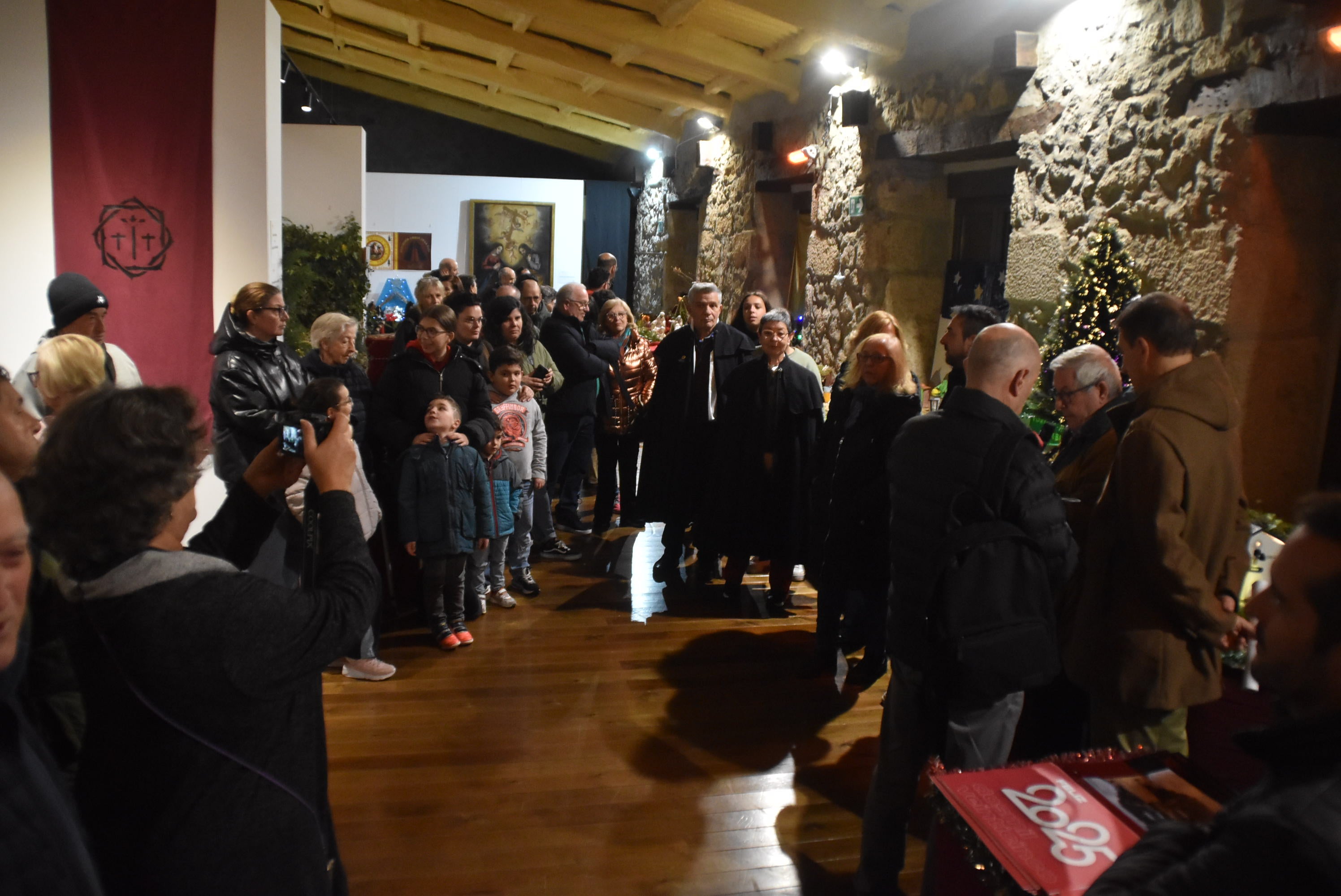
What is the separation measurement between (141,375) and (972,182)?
501 centimetres

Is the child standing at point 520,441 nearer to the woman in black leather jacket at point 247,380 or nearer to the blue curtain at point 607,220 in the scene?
the woman in black leather jacket at point 247,380

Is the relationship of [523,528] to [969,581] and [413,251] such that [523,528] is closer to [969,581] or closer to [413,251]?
[969,581]

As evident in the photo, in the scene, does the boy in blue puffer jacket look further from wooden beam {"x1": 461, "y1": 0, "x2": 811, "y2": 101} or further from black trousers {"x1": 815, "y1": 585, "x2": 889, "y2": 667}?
wooden beam {"x1": 461, "y1": 0, "x2": 811, "y2": 101}

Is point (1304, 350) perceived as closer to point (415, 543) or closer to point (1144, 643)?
point (1144, 643)

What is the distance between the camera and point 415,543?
375cm

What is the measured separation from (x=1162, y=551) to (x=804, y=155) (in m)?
5.42

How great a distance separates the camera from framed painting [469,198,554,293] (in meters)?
12.3

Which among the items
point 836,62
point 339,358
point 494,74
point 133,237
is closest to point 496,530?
point 339,358

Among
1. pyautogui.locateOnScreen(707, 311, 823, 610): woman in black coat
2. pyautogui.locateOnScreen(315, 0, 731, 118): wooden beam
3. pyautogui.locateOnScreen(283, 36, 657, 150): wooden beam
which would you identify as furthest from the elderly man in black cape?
pyautogui.locateOnScreen(283, 36, 657, 150): wooden beam

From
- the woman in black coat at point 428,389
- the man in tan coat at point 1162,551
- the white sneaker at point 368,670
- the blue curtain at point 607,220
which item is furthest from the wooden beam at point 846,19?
the blue curtain at point 607,220

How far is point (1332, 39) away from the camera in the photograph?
2.80 meters

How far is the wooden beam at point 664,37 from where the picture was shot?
6.73 meters

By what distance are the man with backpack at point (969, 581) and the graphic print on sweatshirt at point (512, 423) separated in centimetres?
245

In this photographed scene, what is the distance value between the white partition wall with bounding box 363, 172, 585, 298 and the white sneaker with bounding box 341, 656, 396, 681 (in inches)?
369
